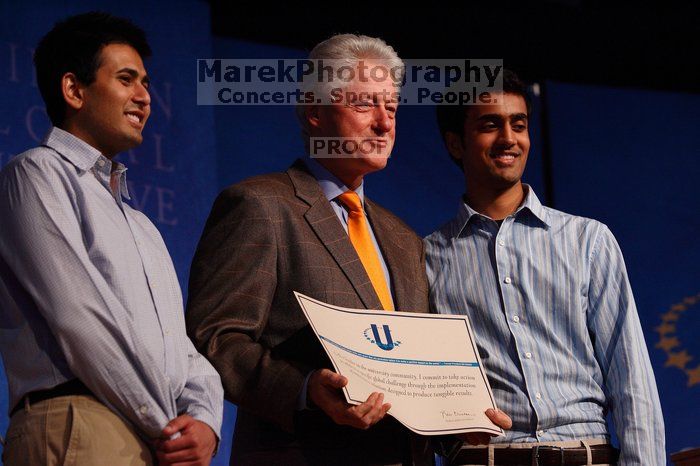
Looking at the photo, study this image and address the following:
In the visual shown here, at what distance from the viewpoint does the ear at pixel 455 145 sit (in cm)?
300

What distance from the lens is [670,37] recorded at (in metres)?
5.05

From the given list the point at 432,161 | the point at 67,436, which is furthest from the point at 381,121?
the point at 432,161

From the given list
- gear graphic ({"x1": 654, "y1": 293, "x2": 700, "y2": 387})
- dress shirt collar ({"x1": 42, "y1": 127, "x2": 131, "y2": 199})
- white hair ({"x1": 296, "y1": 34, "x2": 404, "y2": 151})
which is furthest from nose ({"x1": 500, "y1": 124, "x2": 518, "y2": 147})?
gear graphic ({"x1": 654, "y1": 293, "x2": 700, "y2": 387})

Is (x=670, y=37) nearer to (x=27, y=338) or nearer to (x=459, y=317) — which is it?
(x=459, y=317)

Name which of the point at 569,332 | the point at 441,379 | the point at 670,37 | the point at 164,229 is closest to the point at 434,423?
the point at 441,379

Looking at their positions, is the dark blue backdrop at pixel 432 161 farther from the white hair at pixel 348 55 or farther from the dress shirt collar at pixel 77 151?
the dress shirt collar at pixel 77 151

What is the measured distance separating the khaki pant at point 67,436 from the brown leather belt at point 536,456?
0.88m

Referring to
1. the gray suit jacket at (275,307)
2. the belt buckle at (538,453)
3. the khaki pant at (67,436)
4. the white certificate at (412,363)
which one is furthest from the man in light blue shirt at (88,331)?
the belt buckle at (538,453)

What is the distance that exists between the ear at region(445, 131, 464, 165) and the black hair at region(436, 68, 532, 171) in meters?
0.01

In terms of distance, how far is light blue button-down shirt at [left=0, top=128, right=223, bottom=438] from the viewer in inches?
71.5

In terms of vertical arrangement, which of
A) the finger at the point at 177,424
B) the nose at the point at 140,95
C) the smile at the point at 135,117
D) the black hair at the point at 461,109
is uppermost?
the black hair at the point at 461,109

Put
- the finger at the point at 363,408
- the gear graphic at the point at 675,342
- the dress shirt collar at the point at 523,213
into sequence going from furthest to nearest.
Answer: the gear graphic at the point at 675,342
the dress shirt collar at the point at 523,213
the finger at the point at 363,408

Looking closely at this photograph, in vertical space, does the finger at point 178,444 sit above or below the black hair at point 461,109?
below

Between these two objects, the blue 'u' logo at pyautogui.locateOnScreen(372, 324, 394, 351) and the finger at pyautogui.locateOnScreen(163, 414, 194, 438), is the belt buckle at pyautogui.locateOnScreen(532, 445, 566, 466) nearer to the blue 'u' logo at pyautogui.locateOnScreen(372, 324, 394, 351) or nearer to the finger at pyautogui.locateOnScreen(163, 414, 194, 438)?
the blue 'u' logo at pyautogui.locateOnScreen(372, 324, 394, 351)
